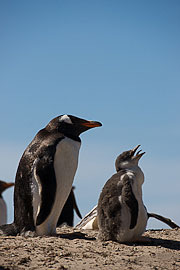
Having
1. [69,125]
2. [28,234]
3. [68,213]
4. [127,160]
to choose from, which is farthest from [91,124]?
[68,213]

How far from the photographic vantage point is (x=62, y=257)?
6410 millimetres

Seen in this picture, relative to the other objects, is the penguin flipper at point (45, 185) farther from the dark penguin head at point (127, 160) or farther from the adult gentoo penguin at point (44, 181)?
the dark penguin head at point (127, 160)

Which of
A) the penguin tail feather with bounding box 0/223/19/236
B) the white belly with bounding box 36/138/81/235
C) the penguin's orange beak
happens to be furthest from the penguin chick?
the penguin tail feather with bounding box 0/223/19/236

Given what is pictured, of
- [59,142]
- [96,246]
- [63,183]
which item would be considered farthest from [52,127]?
[96,246]

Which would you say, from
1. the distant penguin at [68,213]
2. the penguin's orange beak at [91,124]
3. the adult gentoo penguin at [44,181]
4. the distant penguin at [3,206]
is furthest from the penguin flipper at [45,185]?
the distant penguin at [3,206]

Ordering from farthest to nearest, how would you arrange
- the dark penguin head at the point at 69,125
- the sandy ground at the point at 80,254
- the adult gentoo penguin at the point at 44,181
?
the dark penguin head at the point at 69,125, the adult gentoo penguin at the point at 44,181, the sandy ground at the point at 80,254

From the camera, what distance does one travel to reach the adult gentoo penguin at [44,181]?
7691 mm

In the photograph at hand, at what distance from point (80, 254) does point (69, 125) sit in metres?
2.41

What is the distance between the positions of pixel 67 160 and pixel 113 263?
2.09m

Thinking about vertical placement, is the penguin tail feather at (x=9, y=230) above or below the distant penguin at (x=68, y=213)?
below

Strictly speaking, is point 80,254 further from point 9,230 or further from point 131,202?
point 9,230

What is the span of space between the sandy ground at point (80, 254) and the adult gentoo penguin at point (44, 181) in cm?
33

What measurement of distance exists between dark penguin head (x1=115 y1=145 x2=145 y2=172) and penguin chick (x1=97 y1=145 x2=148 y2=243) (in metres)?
0.19

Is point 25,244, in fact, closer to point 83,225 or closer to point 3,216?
point 83,225
